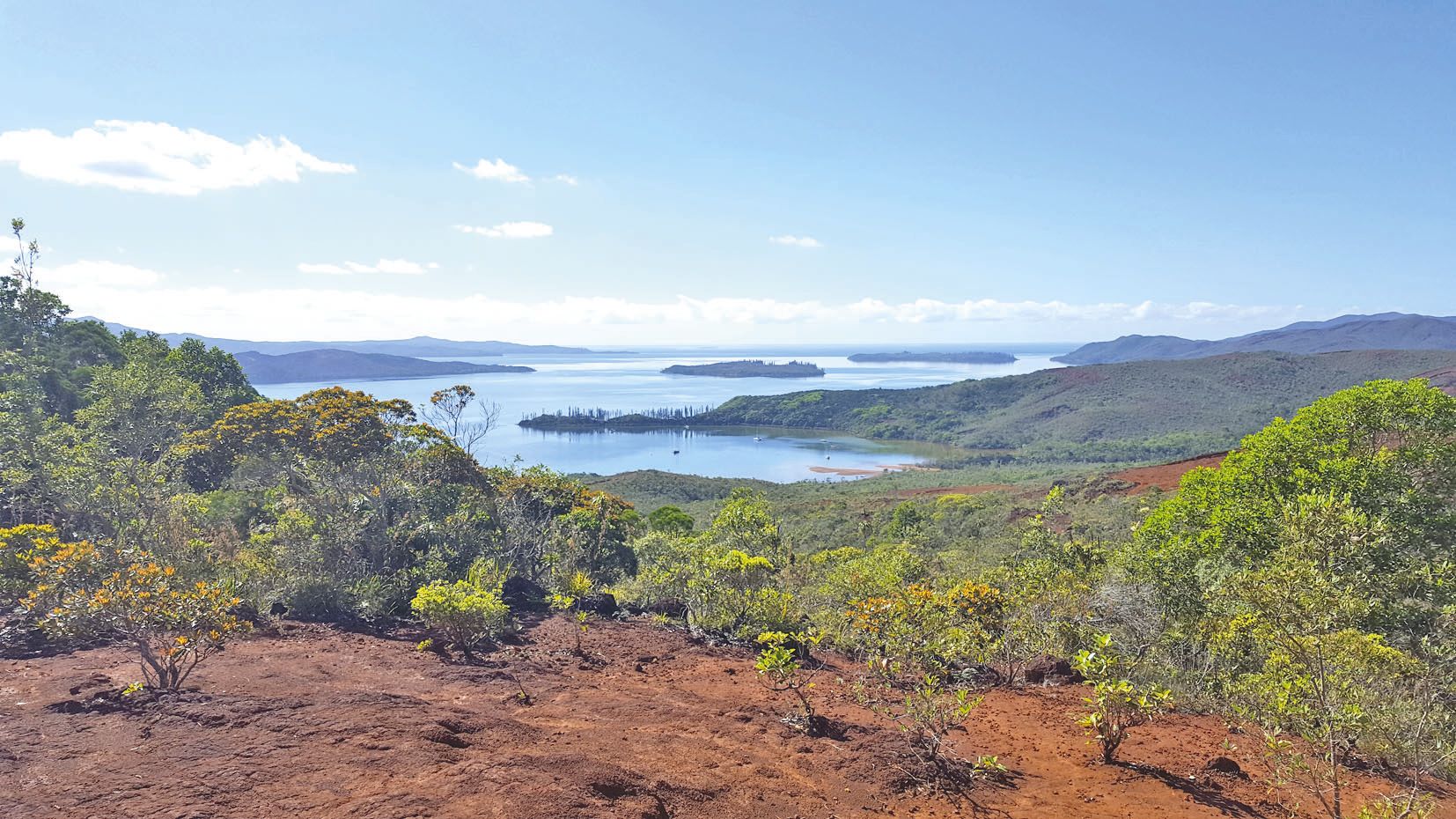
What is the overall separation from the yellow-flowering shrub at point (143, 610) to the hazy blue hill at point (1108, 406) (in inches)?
3071

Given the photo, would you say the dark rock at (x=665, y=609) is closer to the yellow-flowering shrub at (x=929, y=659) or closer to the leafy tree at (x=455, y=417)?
the yellow-flowering shrub at (x=929, y=659)

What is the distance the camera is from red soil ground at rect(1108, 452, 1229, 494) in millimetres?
30938

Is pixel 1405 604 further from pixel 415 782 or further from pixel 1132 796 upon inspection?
pixel 415 782

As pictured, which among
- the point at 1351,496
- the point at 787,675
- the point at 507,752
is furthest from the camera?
the point at 1351,496

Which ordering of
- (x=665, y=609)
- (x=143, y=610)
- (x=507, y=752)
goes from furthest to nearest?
1. (x=665, y=609)
2. (x=143, y=610)
3. (x=507, y=752)

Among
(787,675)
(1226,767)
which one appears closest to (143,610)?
(787,675)

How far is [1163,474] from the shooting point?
109 feet

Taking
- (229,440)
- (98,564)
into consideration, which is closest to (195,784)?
(98,564)

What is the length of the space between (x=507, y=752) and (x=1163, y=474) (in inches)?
1447

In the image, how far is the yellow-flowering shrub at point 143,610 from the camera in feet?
18.6

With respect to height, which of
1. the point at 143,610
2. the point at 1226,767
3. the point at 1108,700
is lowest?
the point at 1226,767

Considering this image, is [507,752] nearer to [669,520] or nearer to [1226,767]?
[1226,767]

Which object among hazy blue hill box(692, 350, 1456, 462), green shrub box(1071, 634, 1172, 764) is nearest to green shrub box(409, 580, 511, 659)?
green shrub box(1071, 634, 1172, 764)

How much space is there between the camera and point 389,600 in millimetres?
9758
